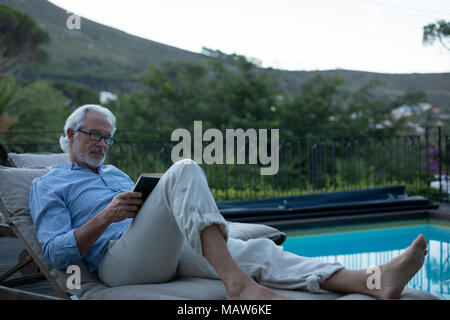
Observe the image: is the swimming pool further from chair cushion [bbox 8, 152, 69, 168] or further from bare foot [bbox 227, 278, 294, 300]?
chair cushion [bbox 8, 152, 69, 168]

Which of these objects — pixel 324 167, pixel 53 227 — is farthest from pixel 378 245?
pixel 53 227

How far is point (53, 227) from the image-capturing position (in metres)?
1.74

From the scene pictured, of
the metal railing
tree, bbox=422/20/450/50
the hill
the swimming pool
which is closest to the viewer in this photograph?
the swimming pool

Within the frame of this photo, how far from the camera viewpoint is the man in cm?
145

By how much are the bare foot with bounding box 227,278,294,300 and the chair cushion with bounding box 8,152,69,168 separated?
1520mm

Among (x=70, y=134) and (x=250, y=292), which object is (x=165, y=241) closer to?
(x=250, y=292)

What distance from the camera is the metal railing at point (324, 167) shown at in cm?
602

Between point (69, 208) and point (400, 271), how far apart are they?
1364mm

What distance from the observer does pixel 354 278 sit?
5.04ft

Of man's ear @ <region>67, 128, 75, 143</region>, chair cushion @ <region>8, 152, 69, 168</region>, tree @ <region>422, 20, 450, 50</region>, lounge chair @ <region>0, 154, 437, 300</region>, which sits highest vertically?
tree @ <region>422, 20, 450, 50</region>

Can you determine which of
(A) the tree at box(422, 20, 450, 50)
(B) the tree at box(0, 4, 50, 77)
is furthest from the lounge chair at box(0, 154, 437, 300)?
(B) the tree at box(0, 4, 50, 77)

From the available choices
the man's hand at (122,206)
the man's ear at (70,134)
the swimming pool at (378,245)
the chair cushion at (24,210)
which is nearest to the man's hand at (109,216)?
the man's hand at (122,206)

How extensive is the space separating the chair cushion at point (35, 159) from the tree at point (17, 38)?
14.9m
